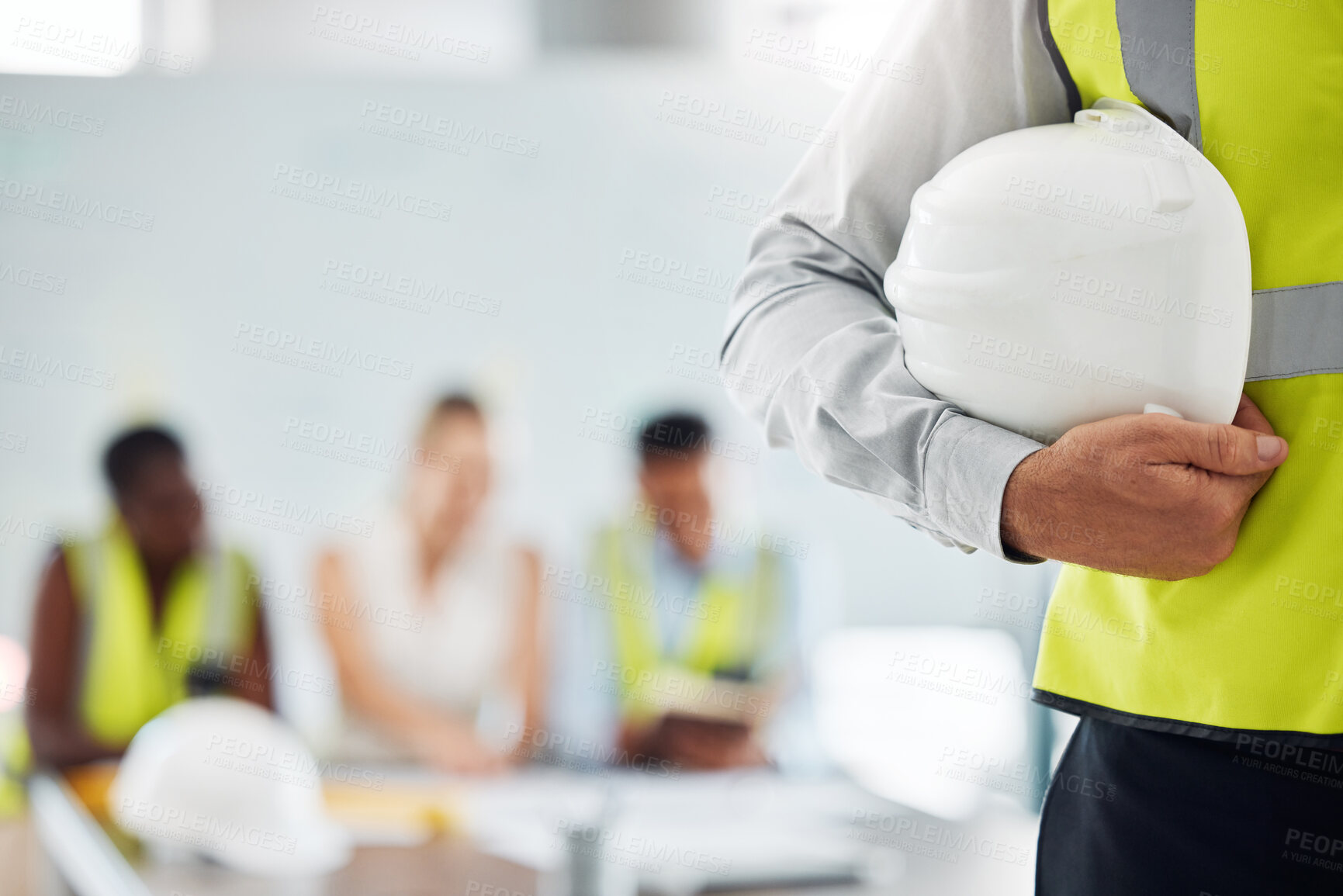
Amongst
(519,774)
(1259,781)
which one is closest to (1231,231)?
(1259,781)

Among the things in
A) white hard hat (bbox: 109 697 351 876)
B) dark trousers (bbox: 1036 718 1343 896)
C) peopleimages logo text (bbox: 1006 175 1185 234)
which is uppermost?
peopleimages logo text (bbox: 1006 175 1185 234)

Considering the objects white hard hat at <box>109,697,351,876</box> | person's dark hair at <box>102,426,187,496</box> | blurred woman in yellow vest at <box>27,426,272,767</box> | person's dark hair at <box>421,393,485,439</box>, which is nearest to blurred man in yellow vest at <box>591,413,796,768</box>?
person's dark hair at <box>421,393,485,439</box>

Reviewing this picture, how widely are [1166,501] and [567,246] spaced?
10.2 ft

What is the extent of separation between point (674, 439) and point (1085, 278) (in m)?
2.49

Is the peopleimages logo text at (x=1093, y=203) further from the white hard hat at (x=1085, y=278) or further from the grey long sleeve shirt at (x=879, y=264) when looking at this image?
the grey long sleeve shirt at (x=879, y=264)

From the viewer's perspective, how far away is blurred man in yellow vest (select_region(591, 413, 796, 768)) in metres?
2.78

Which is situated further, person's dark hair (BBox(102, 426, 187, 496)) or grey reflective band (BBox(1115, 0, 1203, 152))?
person's dark hair (BBox(102, 426, 187, 496))

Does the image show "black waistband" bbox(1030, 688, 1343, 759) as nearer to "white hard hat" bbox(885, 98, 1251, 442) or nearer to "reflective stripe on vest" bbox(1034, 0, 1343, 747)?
"reflective stripe on vest" bbox(1034, 0, 1343, 747)

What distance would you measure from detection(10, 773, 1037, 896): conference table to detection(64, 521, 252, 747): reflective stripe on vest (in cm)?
62

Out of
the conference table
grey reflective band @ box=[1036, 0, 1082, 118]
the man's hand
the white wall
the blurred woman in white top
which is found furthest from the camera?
the white wall

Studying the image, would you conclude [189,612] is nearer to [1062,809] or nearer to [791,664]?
[791,664]

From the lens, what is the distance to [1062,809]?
0.66 metres

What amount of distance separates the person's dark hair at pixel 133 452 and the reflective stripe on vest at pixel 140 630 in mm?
132

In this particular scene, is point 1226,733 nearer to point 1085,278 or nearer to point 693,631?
point 1085,278
